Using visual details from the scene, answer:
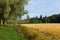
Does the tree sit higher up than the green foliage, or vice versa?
the tree

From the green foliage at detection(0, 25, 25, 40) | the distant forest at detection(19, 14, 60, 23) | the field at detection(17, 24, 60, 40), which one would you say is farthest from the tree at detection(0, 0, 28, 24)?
the distant forest at detection(19, 14, 60, 23)

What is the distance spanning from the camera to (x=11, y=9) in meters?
34.5

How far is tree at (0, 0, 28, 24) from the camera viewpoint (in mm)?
32197

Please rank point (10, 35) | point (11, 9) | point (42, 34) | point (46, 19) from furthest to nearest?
1. point (46, 19)
2. point (11, 9)
3. point (42, 34)
4. point (10, 35)

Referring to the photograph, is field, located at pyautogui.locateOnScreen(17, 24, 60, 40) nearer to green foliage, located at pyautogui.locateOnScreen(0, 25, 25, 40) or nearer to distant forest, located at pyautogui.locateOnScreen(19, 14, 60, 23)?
green foliage, located at pyautogui.locateOnScreen(0, 25, 25, 40)

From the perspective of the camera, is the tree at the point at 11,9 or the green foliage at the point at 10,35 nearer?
the green foliage at the point at 10,35

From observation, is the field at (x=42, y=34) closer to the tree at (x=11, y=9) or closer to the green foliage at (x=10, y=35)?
the green foliage at (x=10, y=35)

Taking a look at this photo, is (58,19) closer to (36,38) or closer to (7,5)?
(7,5)

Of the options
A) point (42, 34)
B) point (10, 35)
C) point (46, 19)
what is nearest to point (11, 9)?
point (42, 34)

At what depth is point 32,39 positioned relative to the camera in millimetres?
17234

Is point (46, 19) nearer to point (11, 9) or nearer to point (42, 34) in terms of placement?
point (11, 9)

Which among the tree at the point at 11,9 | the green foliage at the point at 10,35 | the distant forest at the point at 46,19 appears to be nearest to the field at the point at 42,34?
the green foliage at the point at 10,35

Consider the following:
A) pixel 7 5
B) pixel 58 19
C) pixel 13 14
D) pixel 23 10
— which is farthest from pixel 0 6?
pixel 58 19

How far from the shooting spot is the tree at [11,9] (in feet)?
106
